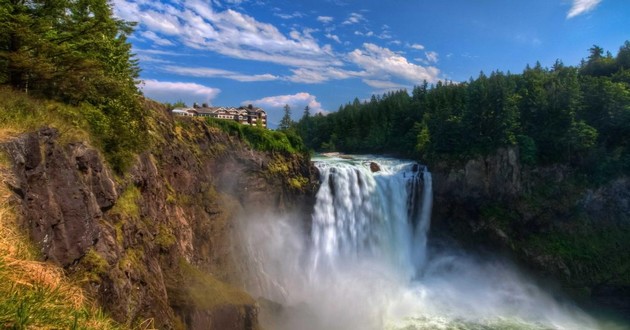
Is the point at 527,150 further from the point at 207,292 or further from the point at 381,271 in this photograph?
the point at 207,292

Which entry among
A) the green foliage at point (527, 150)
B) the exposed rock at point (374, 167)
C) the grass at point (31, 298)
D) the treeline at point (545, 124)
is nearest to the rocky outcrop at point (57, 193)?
the grass at point (31, 298)

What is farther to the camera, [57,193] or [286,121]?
[286,121]

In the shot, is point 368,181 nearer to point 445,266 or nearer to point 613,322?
point 445,266

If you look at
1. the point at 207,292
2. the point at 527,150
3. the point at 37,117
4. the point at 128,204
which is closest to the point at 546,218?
the point at 527,150

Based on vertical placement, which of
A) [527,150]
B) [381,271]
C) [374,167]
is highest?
[527,150]

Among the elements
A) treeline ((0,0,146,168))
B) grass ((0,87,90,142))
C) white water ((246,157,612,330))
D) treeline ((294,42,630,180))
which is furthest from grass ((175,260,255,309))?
treeline ((294,42,630,180))

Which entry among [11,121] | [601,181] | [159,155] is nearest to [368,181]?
[159,155]
